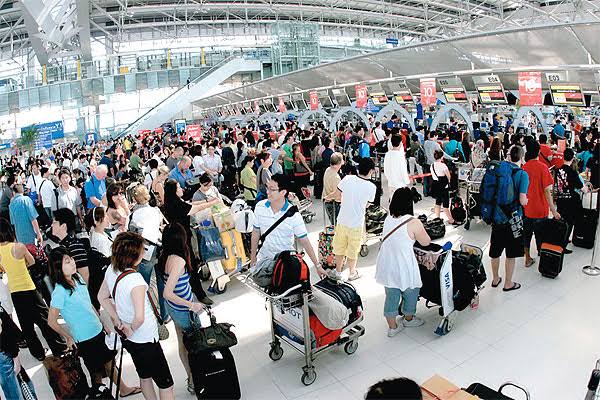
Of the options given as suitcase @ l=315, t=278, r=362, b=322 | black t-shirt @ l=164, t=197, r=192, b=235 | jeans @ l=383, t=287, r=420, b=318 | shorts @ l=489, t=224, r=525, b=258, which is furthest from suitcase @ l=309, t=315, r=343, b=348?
shorts @ l=489, t=224, r=525, b=258

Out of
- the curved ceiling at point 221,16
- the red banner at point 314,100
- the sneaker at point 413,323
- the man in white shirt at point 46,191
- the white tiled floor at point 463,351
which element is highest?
the curved ceiling at point 221,16

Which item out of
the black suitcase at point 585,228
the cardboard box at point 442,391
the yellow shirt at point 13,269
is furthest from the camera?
the black suitcase at point 585,228

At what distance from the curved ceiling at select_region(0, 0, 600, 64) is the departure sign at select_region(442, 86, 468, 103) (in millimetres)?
17154

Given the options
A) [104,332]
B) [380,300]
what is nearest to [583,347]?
[380,300]

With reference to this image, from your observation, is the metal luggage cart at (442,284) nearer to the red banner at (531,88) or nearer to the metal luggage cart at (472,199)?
the metal luggage cart at (472,199)

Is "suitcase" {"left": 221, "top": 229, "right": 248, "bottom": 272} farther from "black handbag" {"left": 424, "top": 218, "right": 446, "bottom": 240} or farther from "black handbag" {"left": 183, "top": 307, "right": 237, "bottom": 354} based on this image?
"black handbag" {"left": 424, "top": 218, "right": 446, "bottom": 240}

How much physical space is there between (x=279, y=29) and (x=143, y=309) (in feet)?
95.8

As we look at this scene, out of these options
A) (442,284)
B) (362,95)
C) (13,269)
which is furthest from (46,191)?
(362,95)

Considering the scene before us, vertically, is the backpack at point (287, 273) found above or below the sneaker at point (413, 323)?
above

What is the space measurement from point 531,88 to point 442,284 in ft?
25.2

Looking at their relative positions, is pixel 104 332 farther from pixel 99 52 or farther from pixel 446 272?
pixel 99 52

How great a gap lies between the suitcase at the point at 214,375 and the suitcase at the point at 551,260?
4442 mm

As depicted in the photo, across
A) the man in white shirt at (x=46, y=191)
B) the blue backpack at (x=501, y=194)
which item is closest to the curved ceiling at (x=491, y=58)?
the blue backpack at (x=501, y=194)

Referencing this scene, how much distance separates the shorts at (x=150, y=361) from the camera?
331 cm
